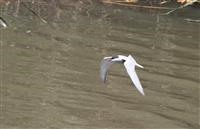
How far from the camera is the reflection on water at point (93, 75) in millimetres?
5043

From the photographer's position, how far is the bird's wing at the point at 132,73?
7.48ft

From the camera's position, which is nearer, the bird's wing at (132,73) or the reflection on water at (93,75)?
the bird's wing at (132,73)

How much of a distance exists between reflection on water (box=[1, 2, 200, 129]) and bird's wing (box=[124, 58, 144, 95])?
2426mm

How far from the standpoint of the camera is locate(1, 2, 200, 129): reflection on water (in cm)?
504

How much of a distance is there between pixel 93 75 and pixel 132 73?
3967 mm

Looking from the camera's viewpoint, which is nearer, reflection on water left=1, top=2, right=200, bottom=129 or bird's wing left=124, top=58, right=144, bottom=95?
bird's wing left=124, top=58, right=144, bottom=95

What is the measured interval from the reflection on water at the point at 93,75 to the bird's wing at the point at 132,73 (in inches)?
95.5

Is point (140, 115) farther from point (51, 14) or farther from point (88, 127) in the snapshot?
point (51, 14)

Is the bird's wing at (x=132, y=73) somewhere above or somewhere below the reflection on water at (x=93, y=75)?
above

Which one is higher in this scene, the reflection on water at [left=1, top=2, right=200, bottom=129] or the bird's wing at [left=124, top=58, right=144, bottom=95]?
the bird's wing at [left=124, top=58, right=144, bottom=95]

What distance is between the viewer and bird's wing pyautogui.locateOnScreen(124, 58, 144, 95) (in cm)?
228

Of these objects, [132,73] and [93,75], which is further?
[93,75]

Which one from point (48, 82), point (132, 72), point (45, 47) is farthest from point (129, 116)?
point (132, 72)

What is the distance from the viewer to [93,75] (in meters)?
6.26
